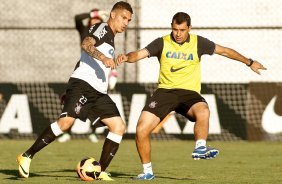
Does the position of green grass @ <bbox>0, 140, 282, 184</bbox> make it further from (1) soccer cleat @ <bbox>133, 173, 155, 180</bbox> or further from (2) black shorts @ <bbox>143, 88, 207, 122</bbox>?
(2) black shorts @ <bbox>143, 88, 207, 122</bbox>

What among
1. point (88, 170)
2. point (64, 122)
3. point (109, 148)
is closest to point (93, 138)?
point (109, 148)

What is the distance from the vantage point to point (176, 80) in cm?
1234

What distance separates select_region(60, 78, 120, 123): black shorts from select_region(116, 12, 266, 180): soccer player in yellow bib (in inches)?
18.4

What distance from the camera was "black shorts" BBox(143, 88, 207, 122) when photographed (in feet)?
40.0

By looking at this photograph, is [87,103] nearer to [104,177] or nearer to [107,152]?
[107,152]

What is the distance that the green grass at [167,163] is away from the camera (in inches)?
478

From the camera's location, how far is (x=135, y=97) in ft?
68.7

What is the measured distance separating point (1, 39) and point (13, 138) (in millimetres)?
8259

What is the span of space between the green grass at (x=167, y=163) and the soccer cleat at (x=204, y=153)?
15.4 inches

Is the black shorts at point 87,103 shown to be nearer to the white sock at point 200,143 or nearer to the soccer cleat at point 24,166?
the soccer cleat at point 24,166

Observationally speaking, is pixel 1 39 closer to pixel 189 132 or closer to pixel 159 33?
→ pixel 159 33

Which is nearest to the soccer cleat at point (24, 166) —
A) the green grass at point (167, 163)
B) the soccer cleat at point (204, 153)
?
the green grass at point (167, 163)

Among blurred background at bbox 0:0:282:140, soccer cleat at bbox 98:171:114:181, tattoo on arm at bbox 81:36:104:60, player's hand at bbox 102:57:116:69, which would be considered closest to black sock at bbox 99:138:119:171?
soccer cleat at bbox 98:171:114:181

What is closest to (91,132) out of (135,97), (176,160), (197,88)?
(135,97)
